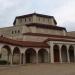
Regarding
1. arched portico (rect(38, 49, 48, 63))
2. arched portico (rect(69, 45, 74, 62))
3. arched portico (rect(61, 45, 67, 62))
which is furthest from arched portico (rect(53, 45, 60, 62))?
arched portico (rect(69, 45, 74, 62))

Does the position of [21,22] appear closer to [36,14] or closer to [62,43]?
[36,14]

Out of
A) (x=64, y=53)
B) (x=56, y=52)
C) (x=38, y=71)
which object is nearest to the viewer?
(x=38, y=71)

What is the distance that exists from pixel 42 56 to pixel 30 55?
237 centimetres

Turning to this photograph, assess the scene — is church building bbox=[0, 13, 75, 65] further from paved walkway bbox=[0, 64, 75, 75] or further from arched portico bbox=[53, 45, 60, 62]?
paved walkway bbox=[0, 64, 75, 75]

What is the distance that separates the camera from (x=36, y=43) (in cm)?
3834

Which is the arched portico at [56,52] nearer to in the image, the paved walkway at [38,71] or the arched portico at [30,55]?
the arched portico at [30,55]

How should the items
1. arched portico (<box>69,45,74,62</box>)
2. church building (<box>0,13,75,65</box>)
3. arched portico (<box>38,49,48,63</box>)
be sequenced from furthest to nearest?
arched portico (<box>69,45,74,62</box>) < arched portico (<box>38,49,48,63</box>) < church building (<box>0,13,75,65</box>)

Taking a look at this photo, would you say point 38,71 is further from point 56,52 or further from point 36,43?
point 56,52

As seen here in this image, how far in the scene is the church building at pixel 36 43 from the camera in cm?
3716

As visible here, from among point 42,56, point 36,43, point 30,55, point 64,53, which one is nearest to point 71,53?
point 64,53

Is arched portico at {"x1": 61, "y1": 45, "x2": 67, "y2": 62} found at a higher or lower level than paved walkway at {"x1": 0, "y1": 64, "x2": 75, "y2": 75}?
higher

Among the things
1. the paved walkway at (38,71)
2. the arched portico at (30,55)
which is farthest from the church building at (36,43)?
the paved walkway at (38,71)

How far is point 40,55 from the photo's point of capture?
131 feet

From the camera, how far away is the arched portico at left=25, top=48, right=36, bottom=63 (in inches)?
1529
